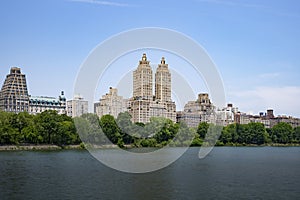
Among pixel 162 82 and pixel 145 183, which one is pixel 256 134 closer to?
pixel 162 82

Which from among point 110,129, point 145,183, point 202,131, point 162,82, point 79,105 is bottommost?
point 145,183

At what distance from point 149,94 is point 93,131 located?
70.6ft

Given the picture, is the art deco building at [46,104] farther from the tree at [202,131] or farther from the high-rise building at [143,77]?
the tree at [202,131]

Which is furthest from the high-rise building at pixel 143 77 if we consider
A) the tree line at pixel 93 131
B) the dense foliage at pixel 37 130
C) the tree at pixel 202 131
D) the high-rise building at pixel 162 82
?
the dense foliage at pixel 37 130

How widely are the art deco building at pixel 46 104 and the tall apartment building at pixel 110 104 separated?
41.1 metres

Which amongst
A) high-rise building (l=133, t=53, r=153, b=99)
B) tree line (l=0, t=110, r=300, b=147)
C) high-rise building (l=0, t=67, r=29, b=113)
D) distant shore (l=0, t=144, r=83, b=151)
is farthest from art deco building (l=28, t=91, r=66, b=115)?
distant shore (l=0, t=144, r=83, b=151)

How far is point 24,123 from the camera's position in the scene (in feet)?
176

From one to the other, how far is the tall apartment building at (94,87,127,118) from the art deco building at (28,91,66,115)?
41.1 metres

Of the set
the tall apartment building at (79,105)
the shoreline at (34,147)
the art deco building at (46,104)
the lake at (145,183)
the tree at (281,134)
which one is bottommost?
the lake at (145,183)

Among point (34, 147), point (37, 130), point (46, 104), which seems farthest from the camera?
point (46, 104)

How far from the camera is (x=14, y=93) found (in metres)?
109

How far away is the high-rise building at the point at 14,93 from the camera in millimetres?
107938

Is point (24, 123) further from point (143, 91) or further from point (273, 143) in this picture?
point (273, 143)

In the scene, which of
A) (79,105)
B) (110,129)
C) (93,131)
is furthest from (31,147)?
(79,105)
